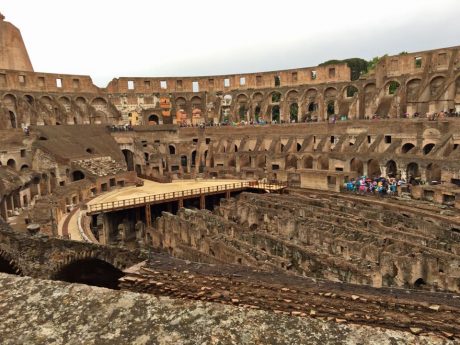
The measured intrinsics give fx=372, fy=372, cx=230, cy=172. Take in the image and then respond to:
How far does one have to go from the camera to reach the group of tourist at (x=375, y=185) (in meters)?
27.8

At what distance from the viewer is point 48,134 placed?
123 feet

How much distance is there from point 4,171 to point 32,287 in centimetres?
2519

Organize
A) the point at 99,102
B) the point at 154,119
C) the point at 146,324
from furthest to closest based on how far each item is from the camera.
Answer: the point at 154,119, the point at 99,102, the point at 146,324

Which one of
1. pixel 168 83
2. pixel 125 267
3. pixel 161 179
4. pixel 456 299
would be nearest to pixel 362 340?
pixel 456 299

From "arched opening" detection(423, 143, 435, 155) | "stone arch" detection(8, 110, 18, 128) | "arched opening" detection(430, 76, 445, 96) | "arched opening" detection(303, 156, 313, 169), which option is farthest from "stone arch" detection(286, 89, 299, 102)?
"stone arch" detection(8, 110, 18, 128)

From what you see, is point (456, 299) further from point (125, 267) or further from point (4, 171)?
point (4, 171)

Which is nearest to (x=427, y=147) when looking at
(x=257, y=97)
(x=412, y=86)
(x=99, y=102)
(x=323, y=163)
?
(x=323, y=163)

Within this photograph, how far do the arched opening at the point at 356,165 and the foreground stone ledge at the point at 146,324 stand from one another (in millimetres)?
31290

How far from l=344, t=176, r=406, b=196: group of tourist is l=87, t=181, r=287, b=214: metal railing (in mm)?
6108

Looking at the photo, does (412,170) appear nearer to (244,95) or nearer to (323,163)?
(323,163)

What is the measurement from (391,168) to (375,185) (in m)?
4.47

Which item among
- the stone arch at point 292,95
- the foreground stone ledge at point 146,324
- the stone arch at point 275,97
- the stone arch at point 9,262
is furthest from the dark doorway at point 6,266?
the stone arch at point 275,97

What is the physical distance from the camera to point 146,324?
3992 mm

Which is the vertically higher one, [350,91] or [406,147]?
[350,91]
